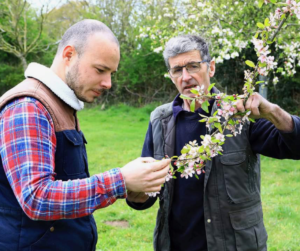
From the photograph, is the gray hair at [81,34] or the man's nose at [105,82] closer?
the gray hair at [81,34]

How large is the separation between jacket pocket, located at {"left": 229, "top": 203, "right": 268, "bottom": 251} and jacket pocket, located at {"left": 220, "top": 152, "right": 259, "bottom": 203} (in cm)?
10

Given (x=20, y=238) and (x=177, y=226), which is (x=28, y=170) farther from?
(x=177, y=226)

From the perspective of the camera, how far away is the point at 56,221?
1992 millimetres

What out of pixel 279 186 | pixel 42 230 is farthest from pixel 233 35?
pixel 42 230

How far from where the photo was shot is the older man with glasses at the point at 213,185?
2529mm

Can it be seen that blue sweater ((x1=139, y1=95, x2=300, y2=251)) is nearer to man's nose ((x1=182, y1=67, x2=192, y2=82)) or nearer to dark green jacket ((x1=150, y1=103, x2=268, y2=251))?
dark green jacket ((x1=150, y1=103, x2=268, y2=251))

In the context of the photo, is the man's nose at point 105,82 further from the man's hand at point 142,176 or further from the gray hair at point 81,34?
the man's hand at point 142,176

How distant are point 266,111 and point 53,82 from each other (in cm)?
136

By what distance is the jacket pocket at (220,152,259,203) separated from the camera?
8.48 ft

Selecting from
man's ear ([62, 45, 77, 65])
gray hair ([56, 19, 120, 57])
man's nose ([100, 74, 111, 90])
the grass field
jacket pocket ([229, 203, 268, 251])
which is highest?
gray hair ([56, 19, 120, 57])

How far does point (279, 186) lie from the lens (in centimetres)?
762

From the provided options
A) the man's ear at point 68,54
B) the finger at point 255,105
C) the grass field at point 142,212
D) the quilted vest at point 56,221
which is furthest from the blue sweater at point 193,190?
the grass field at point 142,212

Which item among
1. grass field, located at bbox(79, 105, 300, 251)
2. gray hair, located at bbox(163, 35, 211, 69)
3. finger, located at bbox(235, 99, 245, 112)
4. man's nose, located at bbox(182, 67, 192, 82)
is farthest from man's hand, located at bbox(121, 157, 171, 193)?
grass field, located at bbox(79, 105, 300, 251)

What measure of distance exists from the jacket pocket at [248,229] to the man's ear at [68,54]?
5.26 ft
